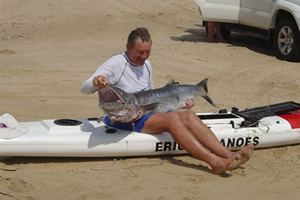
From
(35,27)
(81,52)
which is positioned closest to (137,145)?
(81,52)

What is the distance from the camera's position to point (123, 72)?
6.00m

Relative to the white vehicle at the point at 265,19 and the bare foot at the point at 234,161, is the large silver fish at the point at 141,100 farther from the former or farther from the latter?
the white vehicle at the point at 265,19

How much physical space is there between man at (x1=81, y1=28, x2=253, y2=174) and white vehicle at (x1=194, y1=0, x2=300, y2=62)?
19.4 feet

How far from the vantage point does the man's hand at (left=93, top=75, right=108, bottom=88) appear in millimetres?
5547

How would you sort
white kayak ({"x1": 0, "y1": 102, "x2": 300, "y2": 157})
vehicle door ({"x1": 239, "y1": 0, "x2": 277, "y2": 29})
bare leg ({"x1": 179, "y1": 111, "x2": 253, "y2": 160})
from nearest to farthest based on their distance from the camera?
bare leg ({"x1": 179, "y1": 111, "x2": 253, "y2": 160}) → white kayak ({"x1": 0, "y1": 102, "x2": 300, "y2": 157}) → vehicle door ({"x1": 239, "y1": 0, "x2": 277, "y2": 29})

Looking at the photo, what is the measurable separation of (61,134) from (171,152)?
1206 millimetres

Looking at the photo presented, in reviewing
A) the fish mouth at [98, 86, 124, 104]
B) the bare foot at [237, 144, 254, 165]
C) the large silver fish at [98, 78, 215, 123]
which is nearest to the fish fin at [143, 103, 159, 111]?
the large silver fish at [98, 78, 215, 123]

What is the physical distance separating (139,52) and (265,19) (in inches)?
260

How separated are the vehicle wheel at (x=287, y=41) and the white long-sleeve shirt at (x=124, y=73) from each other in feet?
19.0

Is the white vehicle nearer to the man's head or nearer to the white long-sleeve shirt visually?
the white long-sleeve shirt

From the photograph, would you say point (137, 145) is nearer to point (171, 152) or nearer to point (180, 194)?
point (171, 152)

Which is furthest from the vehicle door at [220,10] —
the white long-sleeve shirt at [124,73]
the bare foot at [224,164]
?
the bare foot at [224,164]

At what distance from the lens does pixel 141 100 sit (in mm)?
5918

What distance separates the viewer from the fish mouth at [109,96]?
18.6ft
